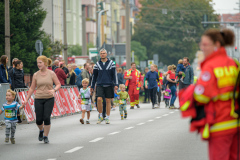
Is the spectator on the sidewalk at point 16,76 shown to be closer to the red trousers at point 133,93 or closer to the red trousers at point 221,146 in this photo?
the red trousers at point 133,93

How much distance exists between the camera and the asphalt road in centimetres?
1051

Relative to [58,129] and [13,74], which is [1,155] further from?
[13,74]

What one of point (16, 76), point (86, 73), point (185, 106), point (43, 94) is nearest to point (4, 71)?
point (16, 76)

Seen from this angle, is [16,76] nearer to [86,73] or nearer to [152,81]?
[86,73]

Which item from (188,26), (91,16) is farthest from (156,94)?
(188,26)

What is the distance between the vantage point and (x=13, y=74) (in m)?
18.5

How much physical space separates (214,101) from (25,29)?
25.1 metres

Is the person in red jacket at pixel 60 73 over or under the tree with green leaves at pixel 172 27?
under

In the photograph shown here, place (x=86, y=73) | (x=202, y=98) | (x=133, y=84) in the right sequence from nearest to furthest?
(x=202, y=98), (x=86, y=73), (x=133, y=84)

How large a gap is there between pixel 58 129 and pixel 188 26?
69679 mm

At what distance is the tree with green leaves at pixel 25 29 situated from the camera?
29.2 m

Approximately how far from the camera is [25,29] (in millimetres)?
30234

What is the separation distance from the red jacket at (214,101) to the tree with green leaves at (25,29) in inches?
931

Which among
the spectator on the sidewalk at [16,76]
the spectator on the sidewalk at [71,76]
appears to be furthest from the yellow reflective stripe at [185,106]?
the spectator on the sidewalk at [71,76]
